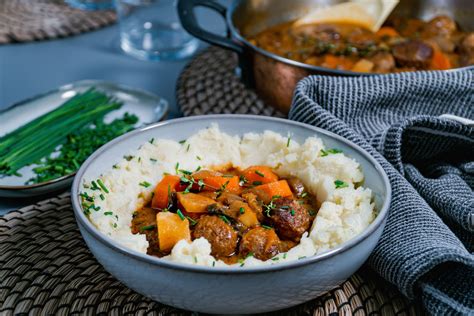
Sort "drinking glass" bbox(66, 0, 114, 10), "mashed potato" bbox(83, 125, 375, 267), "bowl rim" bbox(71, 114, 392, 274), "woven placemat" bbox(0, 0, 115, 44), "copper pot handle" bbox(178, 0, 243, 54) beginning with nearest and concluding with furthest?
"bowl rim" bbox(71, 114, 392, 274)
"mashed potato" bbox(83, 125, 375, 267)
"copper pot handle" bbox(178, 0, 243, 54)
"woven placemat" bbox(0, 0, 115, 44)
"drinking glass" bbox(66, 0, 114, 10)

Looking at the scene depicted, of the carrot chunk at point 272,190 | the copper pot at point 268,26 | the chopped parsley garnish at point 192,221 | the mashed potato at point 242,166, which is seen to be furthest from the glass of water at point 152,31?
the chopped parsley garnish at point 192,221

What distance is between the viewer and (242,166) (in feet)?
6.41

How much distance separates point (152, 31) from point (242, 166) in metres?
1.83

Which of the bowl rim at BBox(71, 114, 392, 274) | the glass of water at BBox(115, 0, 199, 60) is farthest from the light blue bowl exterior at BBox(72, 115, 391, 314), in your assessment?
the glass of water at BBox(115, 0, 199, 60)

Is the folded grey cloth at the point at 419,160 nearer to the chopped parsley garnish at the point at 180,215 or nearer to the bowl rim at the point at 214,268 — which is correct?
the bowl rim at the point at 214,268

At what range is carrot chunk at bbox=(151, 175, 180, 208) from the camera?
174 centimetres

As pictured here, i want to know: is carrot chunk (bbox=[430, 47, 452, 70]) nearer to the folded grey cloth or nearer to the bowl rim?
the folded grey cloth

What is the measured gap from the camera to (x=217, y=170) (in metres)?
1.92

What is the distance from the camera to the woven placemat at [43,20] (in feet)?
11.7

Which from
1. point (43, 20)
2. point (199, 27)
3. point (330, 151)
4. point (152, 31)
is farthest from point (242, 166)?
point (43, 20)

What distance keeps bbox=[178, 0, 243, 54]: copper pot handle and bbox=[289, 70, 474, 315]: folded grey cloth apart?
0.47 metres

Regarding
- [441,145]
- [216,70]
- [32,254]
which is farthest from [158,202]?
[216,70]

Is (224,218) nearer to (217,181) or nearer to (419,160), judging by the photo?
(217,181)

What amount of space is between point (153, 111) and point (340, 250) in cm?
149
